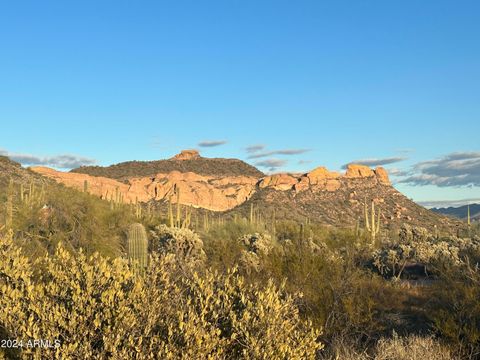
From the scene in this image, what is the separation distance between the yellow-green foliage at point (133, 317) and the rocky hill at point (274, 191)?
58448 millimetres

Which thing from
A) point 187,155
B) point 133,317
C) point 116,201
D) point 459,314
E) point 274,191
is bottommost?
point 459,314

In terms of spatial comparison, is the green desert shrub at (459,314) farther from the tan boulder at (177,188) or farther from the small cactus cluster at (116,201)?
the tan boulder at (177,188)

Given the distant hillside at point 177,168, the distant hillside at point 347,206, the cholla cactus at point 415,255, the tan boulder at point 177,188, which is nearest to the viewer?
the cholla cactus at point 415,255

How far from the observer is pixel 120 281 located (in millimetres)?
5238

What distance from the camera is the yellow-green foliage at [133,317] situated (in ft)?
15.6

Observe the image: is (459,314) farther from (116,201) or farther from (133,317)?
(116,201)

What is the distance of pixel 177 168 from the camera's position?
103 meters

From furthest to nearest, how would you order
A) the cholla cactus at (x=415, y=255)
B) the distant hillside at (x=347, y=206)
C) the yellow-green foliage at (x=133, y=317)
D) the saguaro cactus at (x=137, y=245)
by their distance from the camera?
the distant hillside at (x=347, y=206) < the cholla cactus at (x=415, y=255) < the saguaro cactus at (x=137, y=245) < the yellow-green foliage at (x=133, y=317)

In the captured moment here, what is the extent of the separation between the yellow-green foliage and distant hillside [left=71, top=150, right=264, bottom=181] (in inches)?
3546

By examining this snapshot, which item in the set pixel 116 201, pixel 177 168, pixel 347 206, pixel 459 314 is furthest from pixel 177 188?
pixel 459 314

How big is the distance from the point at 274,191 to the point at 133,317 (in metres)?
79.6

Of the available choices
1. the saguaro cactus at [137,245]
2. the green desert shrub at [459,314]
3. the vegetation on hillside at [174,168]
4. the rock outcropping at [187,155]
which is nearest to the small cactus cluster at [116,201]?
the saguaro cactus at [137,245]

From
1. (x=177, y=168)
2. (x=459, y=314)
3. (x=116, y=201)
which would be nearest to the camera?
(x=459, y=314)

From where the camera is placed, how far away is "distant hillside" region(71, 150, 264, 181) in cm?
9876
